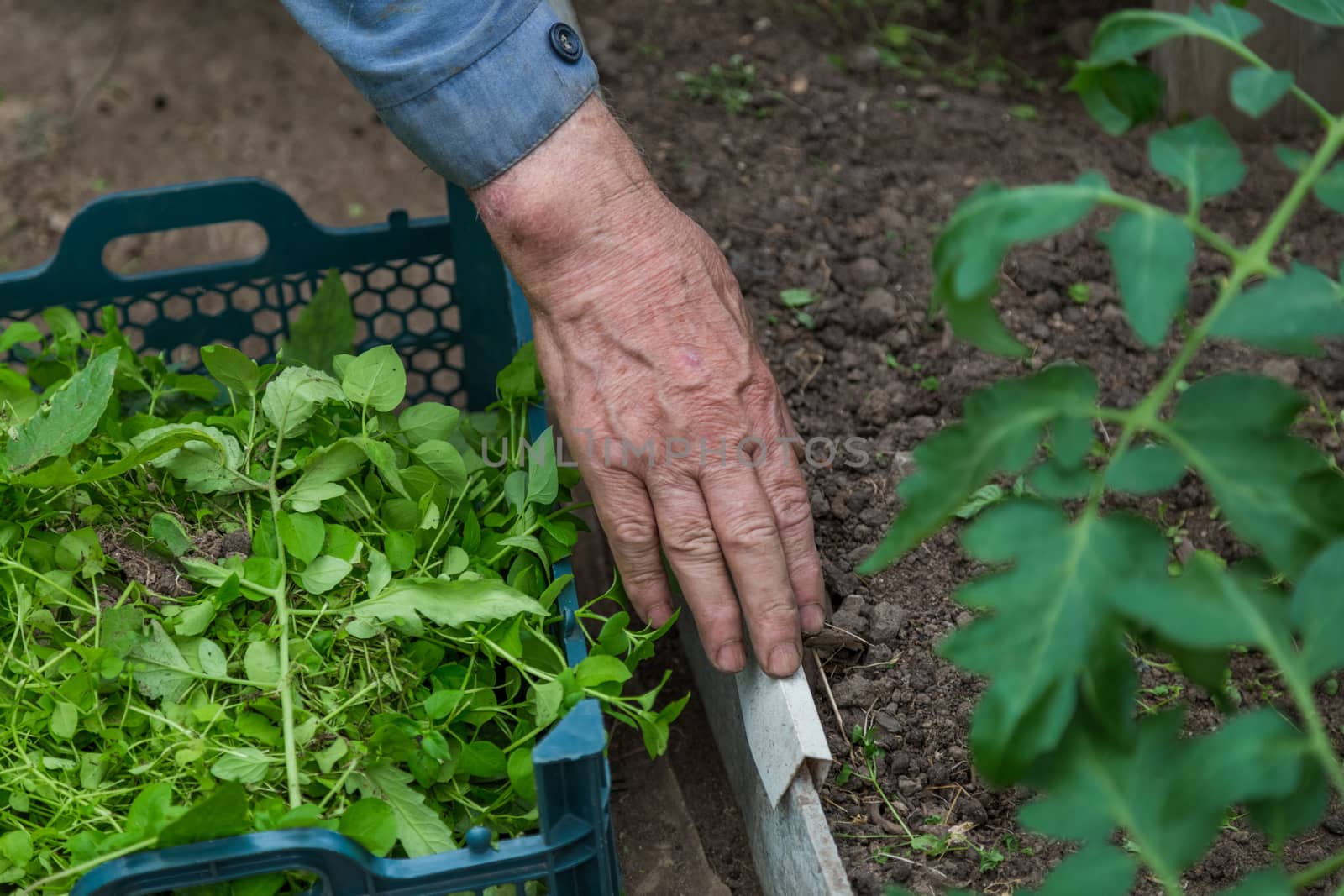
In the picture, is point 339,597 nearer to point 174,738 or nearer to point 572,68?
point 174,738

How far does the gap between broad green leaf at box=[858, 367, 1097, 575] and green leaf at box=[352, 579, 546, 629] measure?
1.70ft

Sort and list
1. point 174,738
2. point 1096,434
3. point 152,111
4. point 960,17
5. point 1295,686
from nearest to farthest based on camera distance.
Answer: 1. point 1295,686
2. point 174,738
3. point 1096,434
4. point 960,17
5. point 152,111

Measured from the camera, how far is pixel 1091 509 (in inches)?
25.3

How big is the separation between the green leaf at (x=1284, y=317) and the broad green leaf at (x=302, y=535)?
2.77 feet

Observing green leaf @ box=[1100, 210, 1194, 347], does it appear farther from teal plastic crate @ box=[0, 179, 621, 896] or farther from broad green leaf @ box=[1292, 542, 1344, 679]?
teal plastic crate @ box=[0, 179, 621, 896]

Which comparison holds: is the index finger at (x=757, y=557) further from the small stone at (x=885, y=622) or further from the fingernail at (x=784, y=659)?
the small stone at (x=885, y=622)

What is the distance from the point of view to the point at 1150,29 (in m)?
0.71

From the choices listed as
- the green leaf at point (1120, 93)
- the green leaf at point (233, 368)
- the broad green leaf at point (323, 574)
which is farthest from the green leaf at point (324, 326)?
the green leaf at point (1120, 93)

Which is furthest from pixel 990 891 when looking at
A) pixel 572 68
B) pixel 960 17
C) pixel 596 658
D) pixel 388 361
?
pixel 960 17

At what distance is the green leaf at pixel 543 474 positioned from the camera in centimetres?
125

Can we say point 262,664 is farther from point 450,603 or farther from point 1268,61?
point 1268,61

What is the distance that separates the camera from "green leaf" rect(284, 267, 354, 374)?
1591mm

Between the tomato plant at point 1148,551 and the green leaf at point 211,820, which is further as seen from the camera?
the green leaf at point 211,820

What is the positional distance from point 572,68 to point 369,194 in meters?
1.35
